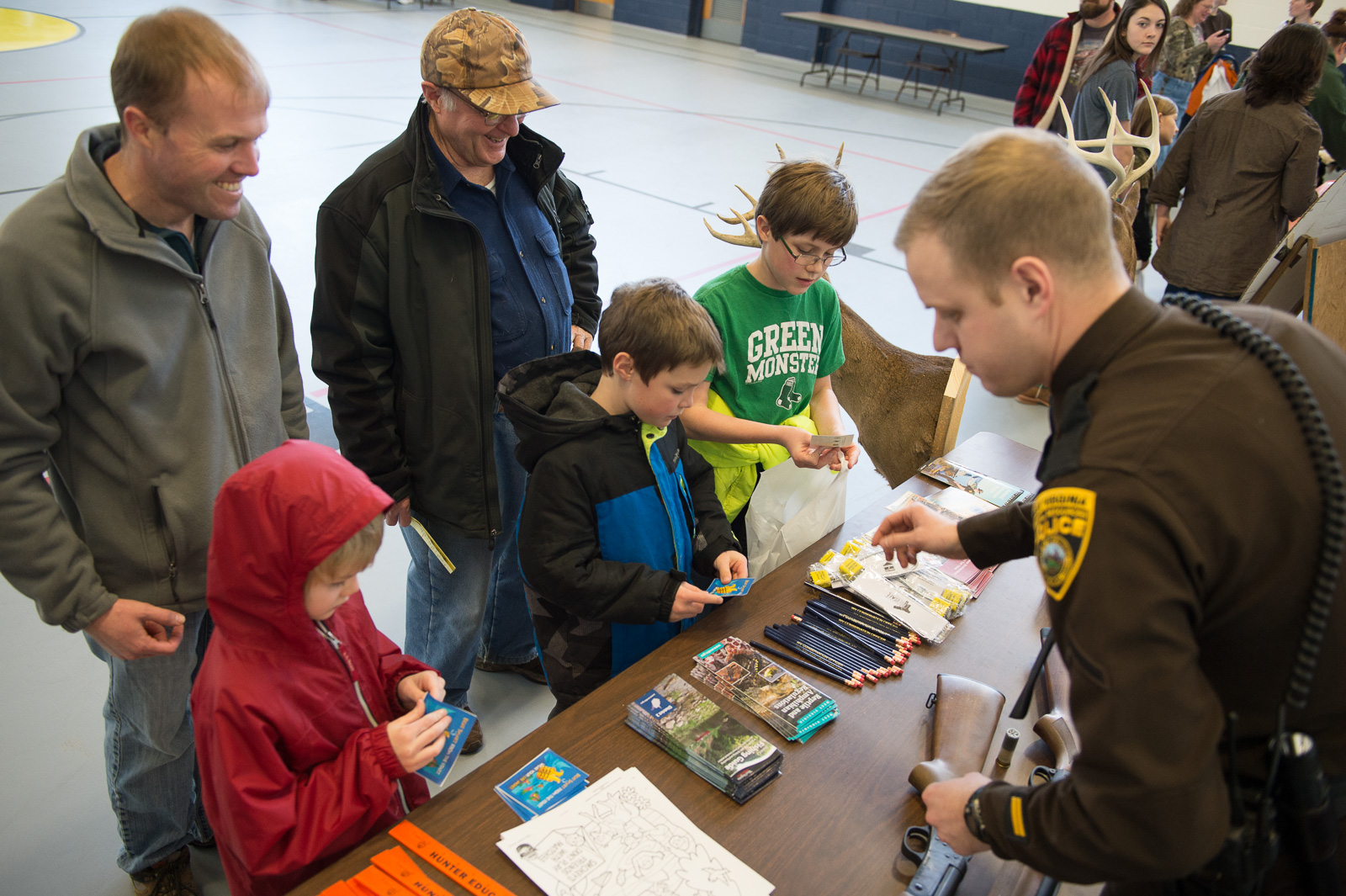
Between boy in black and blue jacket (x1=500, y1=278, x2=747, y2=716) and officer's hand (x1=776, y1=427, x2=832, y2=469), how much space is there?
32 cm

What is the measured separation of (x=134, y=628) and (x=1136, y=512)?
5.21ft

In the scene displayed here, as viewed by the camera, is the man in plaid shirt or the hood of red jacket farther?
the man in plaid shirt

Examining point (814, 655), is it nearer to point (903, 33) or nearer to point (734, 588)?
point (734, 588)

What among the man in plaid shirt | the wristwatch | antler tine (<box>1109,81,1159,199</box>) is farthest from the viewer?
the man in plaid shirt

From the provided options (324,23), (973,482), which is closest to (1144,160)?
(973,482)

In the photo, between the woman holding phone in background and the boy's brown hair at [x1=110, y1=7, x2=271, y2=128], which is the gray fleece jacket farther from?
the woman holding phone in background

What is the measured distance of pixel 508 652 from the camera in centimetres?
272

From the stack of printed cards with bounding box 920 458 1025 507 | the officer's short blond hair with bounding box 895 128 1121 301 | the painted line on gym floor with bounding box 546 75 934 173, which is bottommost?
the stack of printed cards with bounding box 920 458 1025 507

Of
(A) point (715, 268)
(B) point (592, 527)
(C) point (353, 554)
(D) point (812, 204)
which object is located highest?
(D) point (812, 204)

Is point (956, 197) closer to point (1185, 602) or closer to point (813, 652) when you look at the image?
point (1185, 602)

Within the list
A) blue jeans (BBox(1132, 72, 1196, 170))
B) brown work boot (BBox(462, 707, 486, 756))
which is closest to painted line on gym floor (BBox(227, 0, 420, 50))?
blue jeans (BBox(1132, 72, 1196, 170))

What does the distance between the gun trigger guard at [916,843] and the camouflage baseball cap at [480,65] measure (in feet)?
5.06

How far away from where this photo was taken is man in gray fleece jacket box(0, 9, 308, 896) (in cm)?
136

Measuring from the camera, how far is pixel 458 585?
91.2 inches
